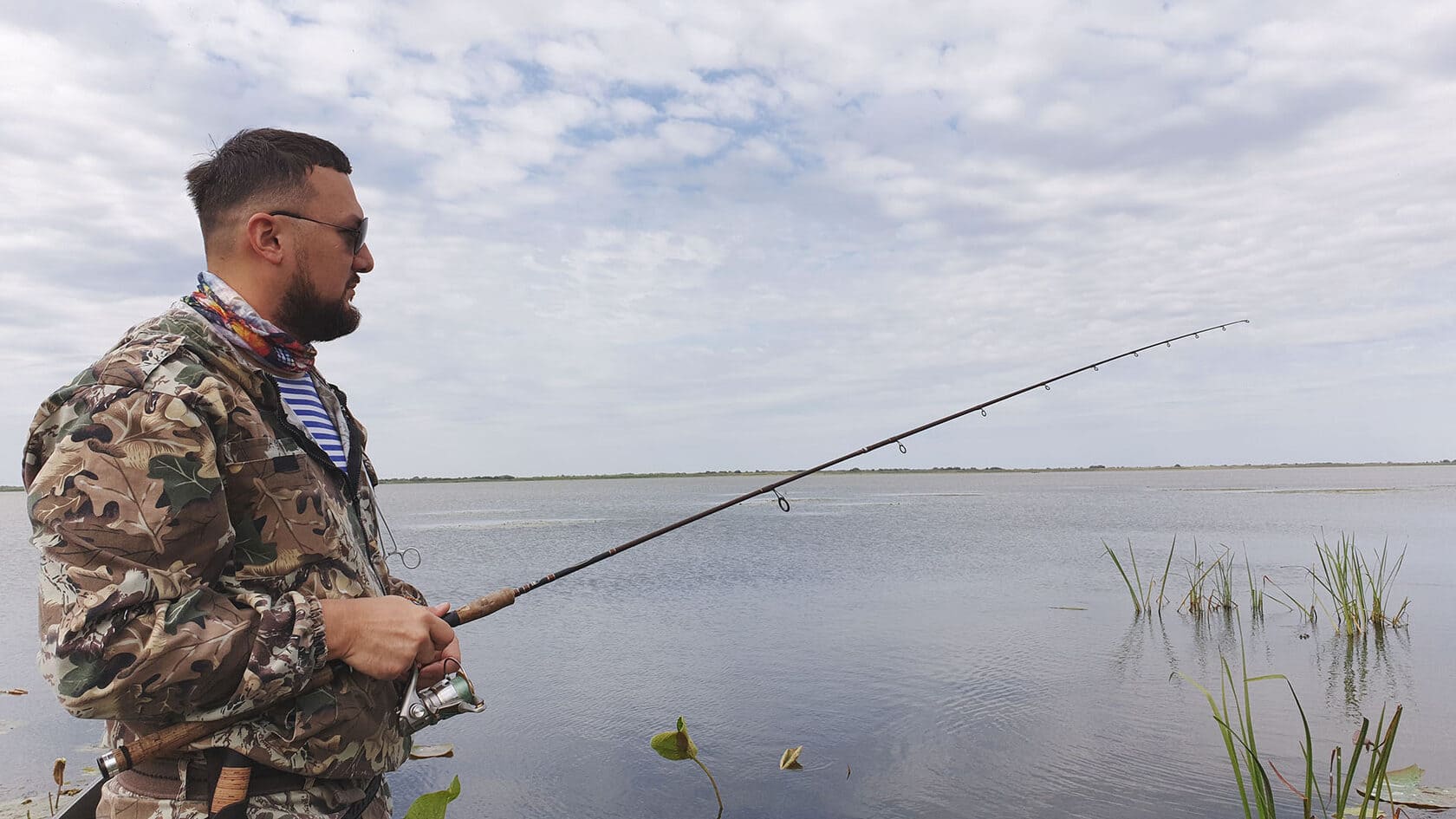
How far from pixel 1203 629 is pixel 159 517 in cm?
1057

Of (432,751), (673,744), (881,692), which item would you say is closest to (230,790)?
(673,744)

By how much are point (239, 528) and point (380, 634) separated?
327mm

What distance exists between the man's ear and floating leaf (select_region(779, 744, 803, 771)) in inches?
198

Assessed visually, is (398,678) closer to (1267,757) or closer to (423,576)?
(1267,757)

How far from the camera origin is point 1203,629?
9.90 m

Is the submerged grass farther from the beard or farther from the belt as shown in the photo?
the belt

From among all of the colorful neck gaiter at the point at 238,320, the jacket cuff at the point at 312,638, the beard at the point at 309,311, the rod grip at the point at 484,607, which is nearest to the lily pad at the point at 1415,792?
the rod grip at the point at 484,607

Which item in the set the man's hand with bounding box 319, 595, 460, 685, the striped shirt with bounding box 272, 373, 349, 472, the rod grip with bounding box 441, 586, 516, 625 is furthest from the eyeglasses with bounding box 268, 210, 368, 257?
the rod grip with bounding box 441, 586, 516, 625

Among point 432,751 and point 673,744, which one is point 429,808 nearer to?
point 673,744

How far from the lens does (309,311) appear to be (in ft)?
6.57

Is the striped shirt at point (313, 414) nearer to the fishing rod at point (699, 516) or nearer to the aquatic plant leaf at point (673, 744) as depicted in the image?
the fishing rod at point (699, 516)

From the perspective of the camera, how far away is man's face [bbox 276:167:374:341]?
1966mm

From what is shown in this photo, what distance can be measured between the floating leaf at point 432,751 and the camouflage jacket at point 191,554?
505cm

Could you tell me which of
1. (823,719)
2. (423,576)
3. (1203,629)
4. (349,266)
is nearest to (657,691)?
(823,719)
